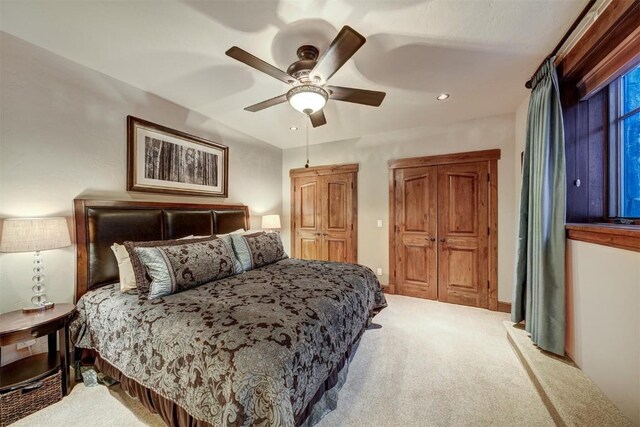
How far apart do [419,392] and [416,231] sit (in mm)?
2404

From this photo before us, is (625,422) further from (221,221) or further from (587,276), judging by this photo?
(221,221)

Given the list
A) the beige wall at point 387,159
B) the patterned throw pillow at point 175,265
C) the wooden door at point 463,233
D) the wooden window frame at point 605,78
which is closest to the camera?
the wooden window frame at point 605,78

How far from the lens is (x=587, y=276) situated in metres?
1.72

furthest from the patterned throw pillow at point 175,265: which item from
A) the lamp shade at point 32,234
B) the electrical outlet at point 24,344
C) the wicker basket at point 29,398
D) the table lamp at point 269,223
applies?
the table lamp at point 269,223

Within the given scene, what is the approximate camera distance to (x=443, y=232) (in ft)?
12.1

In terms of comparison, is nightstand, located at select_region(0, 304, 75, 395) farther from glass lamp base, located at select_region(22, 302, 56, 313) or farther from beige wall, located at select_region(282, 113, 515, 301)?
beige wall, located at select_region(282, 113, 515, 301)

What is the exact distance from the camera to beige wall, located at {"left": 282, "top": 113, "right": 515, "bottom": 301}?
3.32 meters

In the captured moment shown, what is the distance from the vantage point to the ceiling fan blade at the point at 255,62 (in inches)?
61.4

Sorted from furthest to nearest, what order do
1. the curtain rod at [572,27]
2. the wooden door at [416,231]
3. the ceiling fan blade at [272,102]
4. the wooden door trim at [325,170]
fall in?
1. the wooden door trim at [325,170]
2. the wooden door at [416,231]
3. the ceiling fan blade at [272,102]
4. the curtain rod at [572,27]

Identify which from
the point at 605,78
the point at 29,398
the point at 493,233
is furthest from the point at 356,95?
the point at 29,398

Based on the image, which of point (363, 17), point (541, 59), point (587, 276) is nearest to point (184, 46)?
point (363, 17)

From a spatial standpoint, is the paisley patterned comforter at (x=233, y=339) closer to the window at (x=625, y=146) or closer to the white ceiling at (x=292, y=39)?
the white ceiling at (x=292, y=39)

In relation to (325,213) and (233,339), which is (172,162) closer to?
(233,339)

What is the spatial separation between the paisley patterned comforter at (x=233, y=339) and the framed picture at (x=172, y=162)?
1.18 meters
